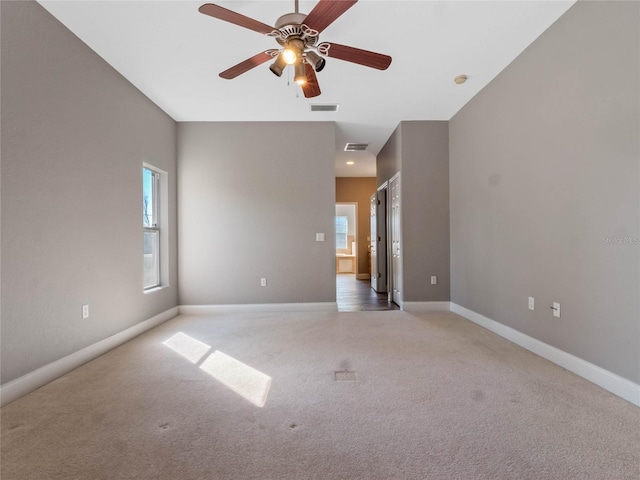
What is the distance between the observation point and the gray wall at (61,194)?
2.01 m

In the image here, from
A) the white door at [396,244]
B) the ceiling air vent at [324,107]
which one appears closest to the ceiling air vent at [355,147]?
the white door at [396,244]

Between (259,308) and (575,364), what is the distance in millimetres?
3513

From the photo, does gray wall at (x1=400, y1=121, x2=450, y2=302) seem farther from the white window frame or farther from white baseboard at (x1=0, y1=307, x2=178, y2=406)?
white baseboard at (x1=0, y1=307, x2=178, y2=406)

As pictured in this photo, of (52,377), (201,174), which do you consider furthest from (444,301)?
(52,377)

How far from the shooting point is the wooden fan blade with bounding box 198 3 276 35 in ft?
5.57

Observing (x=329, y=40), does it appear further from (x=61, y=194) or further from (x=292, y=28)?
(x=61, y=194)

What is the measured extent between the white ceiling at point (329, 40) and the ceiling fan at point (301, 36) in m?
0.45

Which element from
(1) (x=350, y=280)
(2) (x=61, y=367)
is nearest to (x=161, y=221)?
(2) (x=61, y=367)

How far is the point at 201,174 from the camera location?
4.41 m

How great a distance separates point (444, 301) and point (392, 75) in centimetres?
311

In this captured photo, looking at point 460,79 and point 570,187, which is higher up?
point 460,79

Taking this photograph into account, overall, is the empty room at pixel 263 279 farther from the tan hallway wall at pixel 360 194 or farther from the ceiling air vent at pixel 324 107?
the tan hallway wall at pixel 360 194

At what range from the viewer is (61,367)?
2.34 m

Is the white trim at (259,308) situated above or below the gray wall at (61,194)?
below
